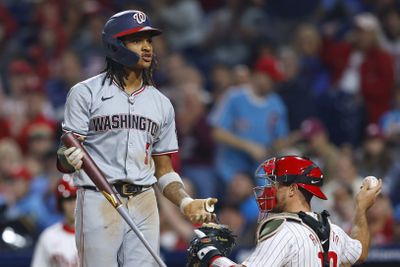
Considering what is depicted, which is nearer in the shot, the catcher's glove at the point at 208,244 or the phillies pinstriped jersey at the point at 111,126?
the catcher's glove at the point at 208,244

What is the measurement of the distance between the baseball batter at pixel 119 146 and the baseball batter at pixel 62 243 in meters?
1.88

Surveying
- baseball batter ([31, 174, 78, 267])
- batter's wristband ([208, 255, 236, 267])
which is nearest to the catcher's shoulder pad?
batter's wristband ([208, 255, 236, 267])

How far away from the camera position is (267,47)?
1340 cm

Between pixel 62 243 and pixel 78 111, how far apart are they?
219cm

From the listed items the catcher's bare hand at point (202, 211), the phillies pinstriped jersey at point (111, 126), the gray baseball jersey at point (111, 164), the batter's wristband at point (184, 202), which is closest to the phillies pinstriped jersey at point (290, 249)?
the catcher's bare hand at point (202, 211)

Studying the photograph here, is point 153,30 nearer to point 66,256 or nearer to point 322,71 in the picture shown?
point 66,256

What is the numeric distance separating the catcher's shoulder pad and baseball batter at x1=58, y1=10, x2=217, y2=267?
40 cm

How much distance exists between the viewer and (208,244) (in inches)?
248

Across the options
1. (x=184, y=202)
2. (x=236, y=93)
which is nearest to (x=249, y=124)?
(x=236, y=93)

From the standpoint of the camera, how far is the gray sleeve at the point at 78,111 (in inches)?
256

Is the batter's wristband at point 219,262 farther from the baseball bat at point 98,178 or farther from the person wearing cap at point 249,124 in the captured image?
the person wearing cap at point 249,124

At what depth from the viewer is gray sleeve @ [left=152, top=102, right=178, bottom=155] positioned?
22.4ft

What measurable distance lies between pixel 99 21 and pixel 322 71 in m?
2.84

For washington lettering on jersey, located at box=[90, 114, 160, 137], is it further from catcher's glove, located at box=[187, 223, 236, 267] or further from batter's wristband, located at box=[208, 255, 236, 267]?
batter's wristband, located at box=[208, 255, 236, 267]
